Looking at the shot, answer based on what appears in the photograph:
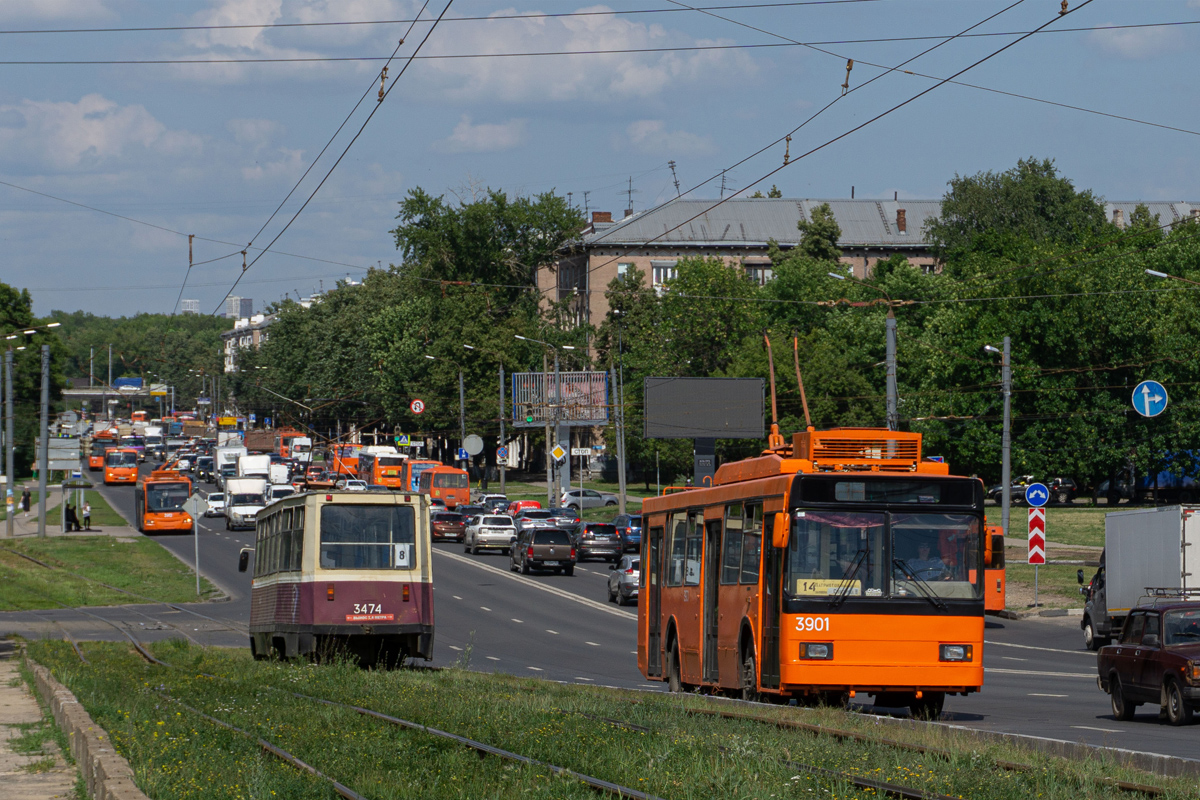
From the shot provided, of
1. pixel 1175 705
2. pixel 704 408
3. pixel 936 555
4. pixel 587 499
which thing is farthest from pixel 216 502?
pixel 936 555

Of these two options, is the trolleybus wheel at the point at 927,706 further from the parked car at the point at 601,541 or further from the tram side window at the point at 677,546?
the parked car at the point at 601,541

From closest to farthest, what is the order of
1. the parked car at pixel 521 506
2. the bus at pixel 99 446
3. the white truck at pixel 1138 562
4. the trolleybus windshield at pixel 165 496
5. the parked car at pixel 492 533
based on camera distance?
the white truck at pixel 1138 562, the parked car at pixel 492 533, the parked car at pixel 521 506, the trolleybus windshield at pixel 165 496, the bus at pixel 99 446

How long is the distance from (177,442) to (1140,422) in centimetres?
9498

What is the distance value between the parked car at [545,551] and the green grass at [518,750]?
3299cm

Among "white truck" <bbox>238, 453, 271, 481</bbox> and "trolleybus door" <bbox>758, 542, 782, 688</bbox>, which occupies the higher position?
"trolleybus door" <bbox>758, 542, 782, 688</bbox>

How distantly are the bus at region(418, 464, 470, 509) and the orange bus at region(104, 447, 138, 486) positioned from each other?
37.7m

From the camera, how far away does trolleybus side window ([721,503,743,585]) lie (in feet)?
52.5

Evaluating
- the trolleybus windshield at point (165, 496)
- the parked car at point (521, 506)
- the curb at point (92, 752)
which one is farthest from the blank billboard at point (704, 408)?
the curb at point (92, 752)

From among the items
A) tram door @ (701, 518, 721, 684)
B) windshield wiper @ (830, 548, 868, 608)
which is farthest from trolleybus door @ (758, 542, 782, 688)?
tram door @ (701, 518, 721, 684)

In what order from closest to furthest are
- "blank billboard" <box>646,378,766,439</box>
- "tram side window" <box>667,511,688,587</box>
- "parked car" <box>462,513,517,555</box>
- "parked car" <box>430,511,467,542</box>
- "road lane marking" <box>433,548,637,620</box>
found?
"tram side window" <box>667,511,688,587</box> → "road lane marking" <box>433,548,637,620</box> → "parked car" <box>462,513,517,555</box> → "parked car" <box>430,511,467,542</box> → "blank billboard" <box>646,378,766,439</box>

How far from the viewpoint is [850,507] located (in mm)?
14508

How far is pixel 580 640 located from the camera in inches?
1283

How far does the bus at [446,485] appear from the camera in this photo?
7425 centimetres

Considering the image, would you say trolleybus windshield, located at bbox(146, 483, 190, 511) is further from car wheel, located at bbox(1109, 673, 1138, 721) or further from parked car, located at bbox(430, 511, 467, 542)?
car wheel, located at bbox(1109, 673, 1138, 721)
